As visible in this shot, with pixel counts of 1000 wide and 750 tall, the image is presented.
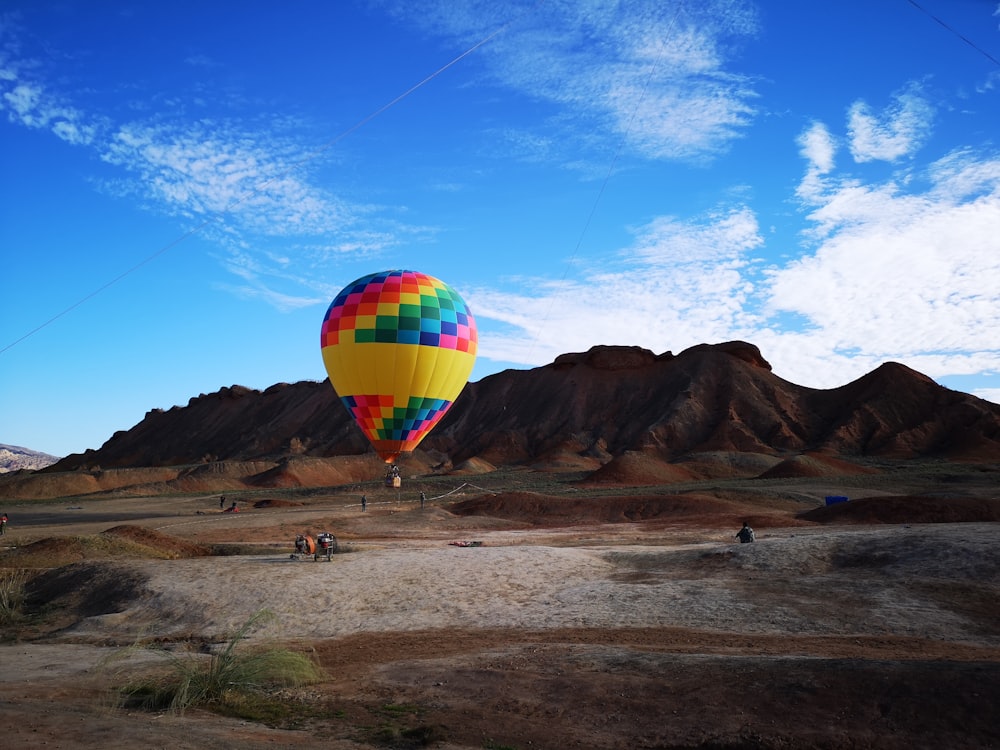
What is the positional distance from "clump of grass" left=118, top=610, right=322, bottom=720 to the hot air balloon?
2184 centimetres

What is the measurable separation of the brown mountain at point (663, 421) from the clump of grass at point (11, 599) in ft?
179

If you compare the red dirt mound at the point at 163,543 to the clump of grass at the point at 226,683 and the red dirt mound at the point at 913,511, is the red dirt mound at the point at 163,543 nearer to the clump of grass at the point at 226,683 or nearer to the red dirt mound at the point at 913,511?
the clump of grass at the point at 226,683

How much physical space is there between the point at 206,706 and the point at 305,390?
13806cm

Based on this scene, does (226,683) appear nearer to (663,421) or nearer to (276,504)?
(276,504)

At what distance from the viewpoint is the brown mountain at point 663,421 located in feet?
282

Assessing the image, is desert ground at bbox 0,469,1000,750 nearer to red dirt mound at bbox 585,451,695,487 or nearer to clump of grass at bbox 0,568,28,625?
clump of grass at bbox 0,568,28,625

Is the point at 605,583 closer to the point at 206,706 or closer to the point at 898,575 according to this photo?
the point at 898,575

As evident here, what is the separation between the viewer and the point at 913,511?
34.3 metres

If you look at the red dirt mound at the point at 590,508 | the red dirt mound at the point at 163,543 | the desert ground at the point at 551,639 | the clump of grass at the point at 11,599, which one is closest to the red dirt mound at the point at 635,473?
the red dirt mound at the point at 590,508

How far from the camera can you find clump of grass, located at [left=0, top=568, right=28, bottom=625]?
18328mm

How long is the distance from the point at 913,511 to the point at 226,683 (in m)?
32.1

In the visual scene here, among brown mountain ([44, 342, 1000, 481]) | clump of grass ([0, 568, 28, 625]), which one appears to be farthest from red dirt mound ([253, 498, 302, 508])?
clump of grass ([0, 568, 28, 625])

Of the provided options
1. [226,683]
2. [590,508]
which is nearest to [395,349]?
[590,508]

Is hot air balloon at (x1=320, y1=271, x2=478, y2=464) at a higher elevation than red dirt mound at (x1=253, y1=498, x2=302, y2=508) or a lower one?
higher
